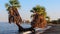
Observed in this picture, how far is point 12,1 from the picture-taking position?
242 feet

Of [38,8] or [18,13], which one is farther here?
[38,8]

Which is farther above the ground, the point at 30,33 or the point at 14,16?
the point at 14,16

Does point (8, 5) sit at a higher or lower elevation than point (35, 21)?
higher

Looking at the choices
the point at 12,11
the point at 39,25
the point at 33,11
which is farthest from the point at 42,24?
the point at 12,11

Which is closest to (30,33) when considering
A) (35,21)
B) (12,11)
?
(35,21)

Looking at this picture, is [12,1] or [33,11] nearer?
[12,1]

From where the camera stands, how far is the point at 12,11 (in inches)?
2785

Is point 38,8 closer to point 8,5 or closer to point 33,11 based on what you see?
point 33,11

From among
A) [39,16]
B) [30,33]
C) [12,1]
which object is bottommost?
[30,33]

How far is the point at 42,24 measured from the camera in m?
76.1

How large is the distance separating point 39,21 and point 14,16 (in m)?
8.52

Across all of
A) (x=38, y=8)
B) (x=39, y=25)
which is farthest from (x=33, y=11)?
(x=39, y=25)

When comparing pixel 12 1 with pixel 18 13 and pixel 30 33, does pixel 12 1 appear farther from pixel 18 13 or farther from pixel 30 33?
pixel 30 33

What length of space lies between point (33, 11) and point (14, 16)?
1100 cm
